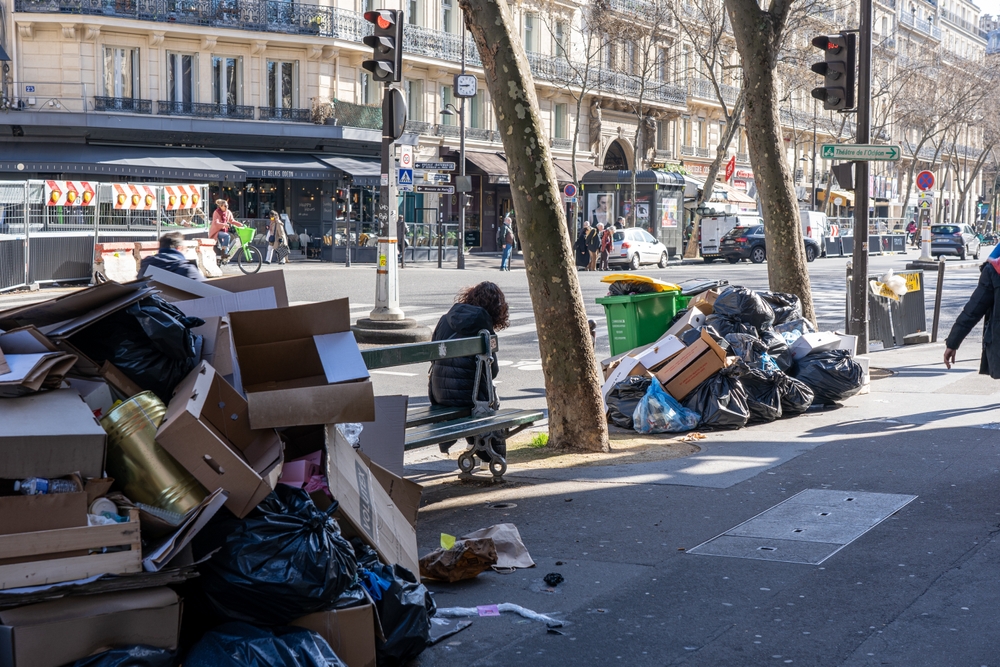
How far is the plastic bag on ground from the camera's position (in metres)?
8.95

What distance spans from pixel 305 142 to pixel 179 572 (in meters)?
34.1

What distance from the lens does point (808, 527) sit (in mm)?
5789

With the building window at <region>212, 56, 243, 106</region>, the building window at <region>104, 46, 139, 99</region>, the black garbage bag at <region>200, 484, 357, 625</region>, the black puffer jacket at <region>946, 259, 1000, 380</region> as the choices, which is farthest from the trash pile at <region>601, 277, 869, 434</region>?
the building window at <region>212, 56, 243, 106</region>

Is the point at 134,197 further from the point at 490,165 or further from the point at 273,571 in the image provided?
the point at 273,571

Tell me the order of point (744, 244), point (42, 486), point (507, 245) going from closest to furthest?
point (42, 486) → point (507, 245) → point (744, 244)

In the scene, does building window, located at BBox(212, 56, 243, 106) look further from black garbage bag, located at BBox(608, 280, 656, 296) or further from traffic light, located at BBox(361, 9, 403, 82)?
black garbage bag, located at BBox(608, 280, 656, 296)

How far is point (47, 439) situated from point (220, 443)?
0.54 metres

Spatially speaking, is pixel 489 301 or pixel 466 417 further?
pixel 489 301

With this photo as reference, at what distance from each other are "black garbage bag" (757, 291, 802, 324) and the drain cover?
4157 millimetres

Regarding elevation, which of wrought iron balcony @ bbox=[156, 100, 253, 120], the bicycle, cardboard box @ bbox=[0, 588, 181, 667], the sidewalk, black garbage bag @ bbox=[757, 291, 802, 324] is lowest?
the sidewalk

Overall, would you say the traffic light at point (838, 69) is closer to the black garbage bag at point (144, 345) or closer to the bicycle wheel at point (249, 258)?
the black garbage bag at point (144, 345)

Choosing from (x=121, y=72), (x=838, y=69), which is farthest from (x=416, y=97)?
(x=838, y=69)

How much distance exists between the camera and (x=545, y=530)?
5.86 metres

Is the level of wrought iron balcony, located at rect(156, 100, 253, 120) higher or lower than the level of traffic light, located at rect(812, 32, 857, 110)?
higher
